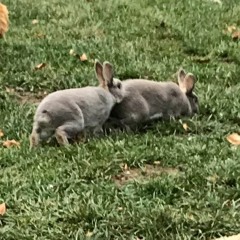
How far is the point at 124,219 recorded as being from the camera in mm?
4305

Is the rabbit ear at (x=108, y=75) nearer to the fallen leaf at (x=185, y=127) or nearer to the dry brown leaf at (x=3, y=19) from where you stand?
the fallen leaf at (x=185, y=127)

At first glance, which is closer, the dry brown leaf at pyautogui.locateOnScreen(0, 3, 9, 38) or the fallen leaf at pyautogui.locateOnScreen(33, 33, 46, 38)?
the dry brown leaf at pyautogui.locateOnScreen(0, 3, 9, 38)

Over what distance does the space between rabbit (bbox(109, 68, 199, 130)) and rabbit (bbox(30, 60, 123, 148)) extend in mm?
134

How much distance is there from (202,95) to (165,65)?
107 cm

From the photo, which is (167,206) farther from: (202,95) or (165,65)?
(165,65)

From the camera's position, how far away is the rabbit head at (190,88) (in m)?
6.64

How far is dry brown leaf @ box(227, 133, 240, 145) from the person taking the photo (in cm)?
582

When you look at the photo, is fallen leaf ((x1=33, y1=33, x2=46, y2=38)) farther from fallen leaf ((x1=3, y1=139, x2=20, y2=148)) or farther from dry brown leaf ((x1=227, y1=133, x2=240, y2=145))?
dry brown leaf ((x1=227, y1=133, x2=240, y2=145))

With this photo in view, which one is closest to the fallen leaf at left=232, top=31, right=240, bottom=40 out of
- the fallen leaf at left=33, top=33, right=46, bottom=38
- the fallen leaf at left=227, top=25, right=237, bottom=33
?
the fallen leaf at left=227, top=25, right=237, bottom=33

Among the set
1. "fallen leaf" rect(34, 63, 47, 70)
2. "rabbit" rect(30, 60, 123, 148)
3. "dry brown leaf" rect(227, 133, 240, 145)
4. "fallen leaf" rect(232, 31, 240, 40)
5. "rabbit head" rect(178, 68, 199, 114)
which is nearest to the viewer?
"rabbit" rect(30, 60, 123, 148)

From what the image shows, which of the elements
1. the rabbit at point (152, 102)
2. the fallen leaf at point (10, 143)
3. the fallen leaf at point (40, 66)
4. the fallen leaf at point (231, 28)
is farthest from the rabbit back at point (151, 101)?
the fallen leaf at point (231, 28)

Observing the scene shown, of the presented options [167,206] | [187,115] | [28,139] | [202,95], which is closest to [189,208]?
[167,206]

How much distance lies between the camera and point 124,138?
5836 millimetres

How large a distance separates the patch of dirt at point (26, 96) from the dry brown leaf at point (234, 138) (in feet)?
6.25
